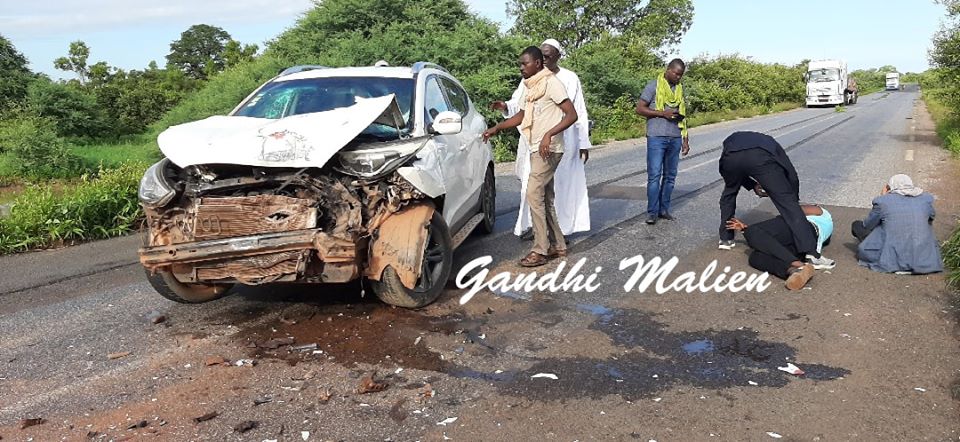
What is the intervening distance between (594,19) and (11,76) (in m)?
33.0

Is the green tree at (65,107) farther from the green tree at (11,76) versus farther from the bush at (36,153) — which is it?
the bush at (36,153)

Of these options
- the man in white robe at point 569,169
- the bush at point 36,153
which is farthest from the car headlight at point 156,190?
the bush at point 36,153

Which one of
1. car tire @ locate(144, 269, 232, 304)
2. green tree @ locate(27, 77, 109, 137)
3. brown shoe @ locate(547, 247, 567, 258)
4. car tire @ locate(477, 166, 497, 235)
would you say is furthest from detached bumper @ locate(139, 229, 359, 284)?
green tree @ locate(27, 77, 109, 137)

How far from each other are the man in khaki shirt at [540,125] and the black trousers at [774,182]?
155cm

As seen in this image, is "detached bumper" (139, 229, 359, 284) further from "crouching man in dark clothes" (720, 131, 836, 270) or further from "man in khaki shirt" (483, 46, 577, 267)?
"crouching man in dark clothes" (720, 131, 836, 270)

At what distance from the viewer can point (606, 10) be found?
46.3m

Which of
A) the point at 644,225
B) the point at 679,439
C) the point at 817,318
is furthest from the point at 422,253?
the point at 644,225

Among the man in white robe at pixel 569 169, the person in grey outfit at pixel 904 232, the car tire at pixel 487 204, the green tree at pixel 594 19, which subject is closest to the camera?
the person in grey outfit at pixel 904 232

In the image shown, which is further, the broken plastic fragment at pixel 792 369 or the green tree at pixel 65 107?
the green tree at pixel 65 107

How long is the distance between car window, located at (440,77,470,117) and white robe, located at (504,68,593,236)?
0.46m

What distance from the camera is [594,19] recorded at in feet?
154

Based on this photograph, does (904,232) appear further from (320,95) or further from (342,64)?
(342,64)

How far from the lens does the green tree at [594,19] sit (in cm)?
4391

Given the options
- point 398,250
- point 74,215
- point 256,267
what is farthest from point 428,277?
point 74,215
